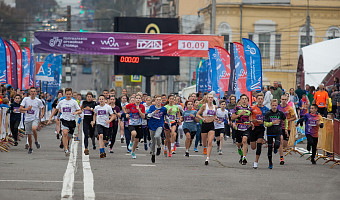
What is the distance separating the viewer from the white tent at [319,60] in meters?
36.2

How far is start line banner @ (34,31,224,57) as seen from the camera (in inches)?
1426

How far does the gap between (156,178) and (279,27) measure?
44665mm

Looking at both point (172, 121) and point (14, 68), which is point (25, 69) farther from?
point (172, 121)

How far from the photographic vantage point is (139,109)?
58.8 ft

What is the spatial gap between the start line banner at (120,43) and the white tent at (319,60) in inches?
194

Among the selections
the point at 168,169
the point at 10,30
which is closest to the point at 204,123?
the point at 168,169

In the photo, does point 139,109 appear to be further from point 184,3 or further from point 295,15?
point 184,3

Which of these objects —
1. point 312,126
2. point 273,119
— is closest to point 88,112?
point 273,119

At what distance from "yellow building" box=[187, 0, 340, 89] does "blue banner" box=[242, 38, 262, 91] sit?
3123 centimetres

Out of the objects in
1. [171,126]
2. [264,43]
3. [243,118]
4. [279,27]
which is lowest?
[171,126]

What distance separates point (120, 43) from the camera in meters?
36.3

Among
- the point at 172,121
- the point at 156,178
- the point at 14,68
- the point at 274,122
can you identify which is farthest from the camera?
the point at 14,68

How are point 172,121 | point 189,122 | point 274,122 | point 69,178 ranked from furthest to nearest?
point 189,122
point 172,121
point 274,122
point 69,178

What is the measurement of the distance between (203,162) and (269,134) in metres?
1.83
